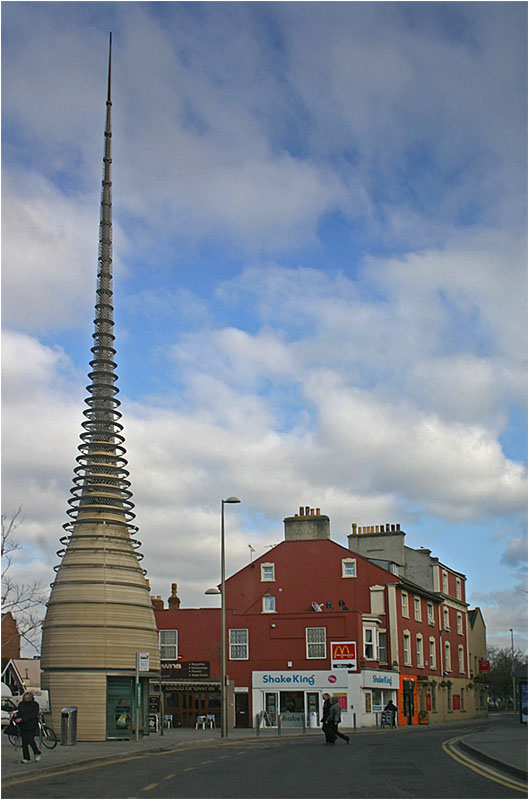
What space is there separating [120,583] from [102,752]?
12.4m

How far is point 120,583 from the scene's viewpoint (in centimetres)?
3809

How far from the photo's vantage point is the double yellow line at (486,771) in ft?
49.5

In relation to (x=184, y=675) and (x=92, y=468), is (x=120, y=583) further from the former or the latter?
(x=184, y=675)

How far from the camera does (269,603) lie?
59.4 m

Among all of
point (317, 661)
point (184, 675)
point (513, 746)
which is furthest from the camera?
point (184, 675)

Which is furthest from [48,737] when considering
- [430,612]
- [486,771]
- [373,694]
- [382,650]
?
[430,612]

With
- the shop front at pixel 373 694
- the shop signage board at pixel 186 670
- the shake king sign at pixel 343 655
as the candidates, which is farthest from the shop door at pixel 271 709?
the shop signage board at pixel 186 670

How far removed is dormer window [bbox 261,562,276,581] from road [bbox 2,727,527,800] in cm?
3485

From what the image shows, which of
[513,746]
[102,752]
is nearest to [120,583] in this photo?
[102,752]

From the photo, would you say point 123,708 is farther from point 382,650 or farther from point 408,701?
point 408,701

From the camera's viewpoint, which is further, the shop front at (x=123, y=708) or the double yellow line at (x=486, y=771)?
the shop front at (x=123, y=708)

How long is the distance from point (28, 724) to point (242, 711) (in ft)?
113

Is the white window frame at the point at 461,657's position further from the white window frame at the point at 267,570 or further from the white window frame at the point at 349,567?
the white window frame at the point at 267,570

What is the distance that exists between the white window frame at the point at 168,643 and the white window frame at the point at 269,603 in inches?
245
